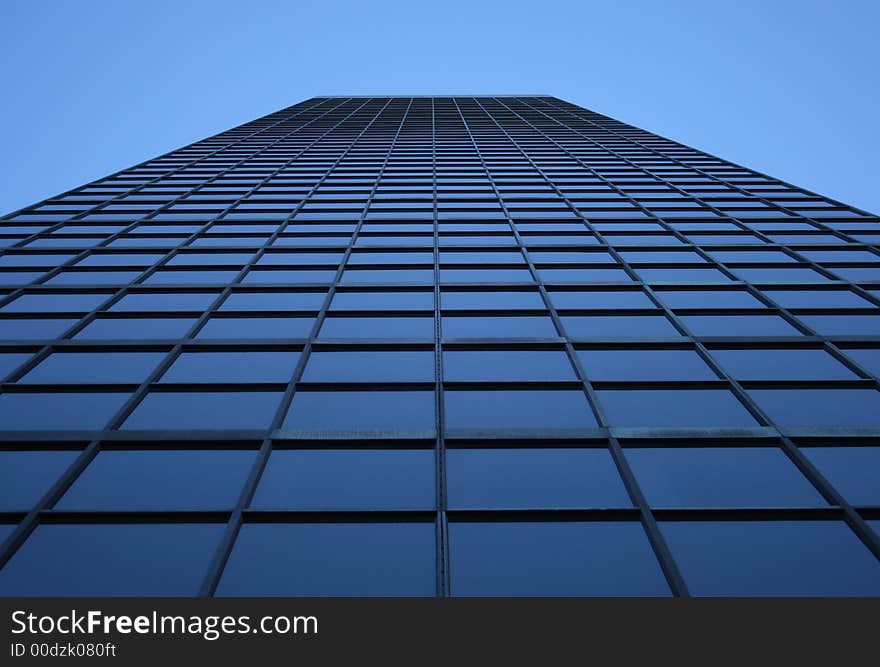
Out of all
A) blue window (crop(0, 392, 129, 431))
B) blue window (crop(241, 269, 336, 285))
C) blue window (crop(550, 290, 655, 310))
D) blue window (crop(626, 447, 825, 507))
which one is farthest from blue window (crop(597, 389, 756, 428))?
blue window (crop(241, 269, 336, 285))

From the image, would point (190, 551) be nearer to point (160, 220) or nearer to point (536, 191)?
point (160, 220)

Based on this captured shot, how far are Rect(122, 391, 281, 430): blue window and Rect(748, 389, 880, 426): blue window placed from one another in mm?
7447

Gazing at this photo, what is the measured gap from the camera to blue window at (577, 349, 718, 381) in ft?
39.1

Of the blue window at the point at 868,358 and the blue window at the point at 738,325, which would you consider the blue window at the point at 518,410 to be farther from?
the blue window at the point at 868,358

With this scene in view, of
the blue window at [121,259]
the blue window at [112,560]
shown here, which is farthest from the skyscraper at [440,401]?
the blue window at [121,259]

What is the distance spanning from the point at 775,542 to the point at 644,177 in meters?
23.0

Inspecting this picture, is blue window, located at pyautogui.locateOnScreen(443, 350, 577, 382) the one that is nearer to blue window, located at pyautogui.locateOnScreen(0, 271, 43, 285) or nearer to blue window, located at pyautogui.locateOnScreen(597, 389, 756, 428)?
blue window, located at pyautogui.locateOnScreen(597, 389, 756, 428)

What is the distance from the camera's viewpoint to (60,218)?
22.4 m

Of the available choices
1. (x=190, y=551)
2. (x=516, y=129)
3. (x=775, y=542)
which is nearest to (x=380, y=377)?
(x=190, y=551)


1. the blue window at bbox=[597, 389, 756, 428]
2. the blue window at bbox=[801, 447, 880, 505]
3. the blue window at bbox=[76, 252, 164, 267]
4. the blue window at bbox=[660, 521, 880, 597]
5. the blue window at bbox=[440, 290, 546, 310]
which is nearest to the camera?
the blue window at bbox=[660, 521, 880, 597]

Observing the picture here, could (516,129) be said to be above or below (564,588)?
above

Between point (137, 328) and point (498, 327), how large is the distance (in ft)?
22.8

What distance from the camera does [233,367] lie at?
40.3ft

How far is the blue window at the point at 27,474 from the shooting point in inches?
338
